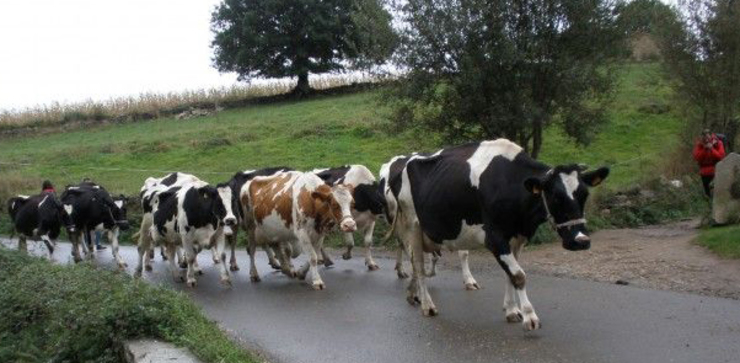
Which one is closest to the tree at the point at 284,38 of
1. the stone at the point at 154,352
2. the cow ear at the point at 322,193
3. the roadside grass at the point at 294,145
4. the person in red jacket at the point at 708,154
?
the roadside grass at the point at 294,145

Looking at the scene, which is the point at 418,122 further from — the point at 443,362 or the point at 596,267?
the point at 443,362

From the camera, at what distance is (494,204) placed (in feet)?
31.2

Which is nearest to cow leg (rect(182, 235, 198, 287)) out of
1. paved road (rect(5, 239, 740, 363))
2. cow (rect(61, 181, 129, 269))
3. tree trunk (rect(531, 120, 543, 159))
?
paved road (rect(5, 239, 740, 363))

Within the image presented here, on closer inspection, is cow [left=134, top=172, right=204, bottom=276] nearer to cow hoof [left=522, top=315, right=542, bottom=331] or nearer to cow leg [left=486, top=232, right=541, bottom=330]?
cow leg [left=486, top=232, right=541, bottom=330]

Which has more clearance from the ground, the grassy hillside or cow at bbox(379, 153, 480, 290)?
cow at bbox(379, 153, 480, 290)

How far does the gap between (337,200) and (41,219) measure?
31.3 feet

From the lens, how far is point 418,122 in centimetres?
1888

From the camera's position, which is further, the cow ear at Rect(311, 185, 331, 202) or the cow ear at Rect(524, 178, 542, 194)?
the cow ear at Rect(311, 185, 331, 202)

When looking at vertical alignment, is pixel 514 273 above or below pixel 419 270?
A: above

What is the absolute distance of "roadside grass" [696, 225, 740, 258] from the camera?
44.2ft

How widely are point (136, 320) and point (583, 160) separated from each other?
748 inches

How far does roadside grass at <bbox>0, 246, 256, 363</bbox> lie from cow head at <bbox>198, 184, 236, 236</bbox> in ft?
10.0

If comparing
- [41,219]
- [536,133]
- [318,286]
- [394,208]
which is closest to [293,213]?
[318,286]

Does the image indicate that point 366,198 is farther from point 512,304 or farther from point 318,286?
point 512,304
